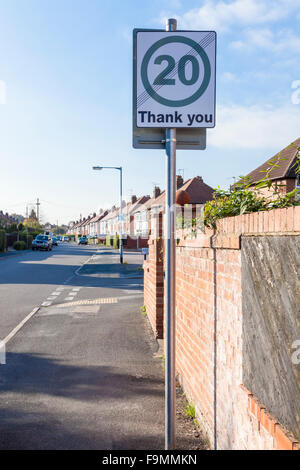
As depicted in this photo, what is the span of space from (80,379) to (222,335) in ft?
9.29

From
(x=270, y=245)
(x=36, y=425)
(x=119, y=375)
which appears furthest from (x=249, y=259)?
(x=119, y=375)

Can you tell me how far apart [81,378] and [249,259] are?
3.66 m

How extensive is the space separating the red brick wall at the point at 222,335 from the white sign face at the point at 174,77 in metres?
0.86

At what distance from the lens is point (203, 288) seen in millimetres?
4070

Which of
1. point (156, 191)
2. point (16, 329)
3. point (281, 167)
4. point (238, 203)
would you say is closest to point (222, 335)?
point (238, 203)

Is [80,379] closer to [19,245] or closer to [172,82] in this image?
[172,82]

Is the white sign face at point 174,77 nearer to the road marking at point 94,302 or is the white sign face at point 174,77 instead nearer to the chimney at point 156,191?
the road marking at point 94,302

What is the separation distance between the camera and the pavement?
397cm

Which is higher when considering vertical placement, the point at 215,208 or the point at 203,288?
the point at 215,208

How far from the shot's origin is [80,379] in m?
5.54

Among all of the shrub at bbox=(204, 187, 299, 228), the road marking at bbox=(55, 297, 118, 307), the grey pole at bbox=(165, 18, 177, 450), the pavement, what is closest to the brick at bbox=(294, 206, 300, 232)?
the shrub at bbox=(204, 187, 299, 228)

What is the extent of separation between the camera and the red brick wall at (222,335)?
2.43 meters

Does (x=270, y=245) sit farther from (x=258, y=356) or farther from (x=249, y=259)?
(x=258, y=356)

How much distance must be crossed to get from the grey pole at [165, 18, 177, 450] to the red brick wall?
0.45m
